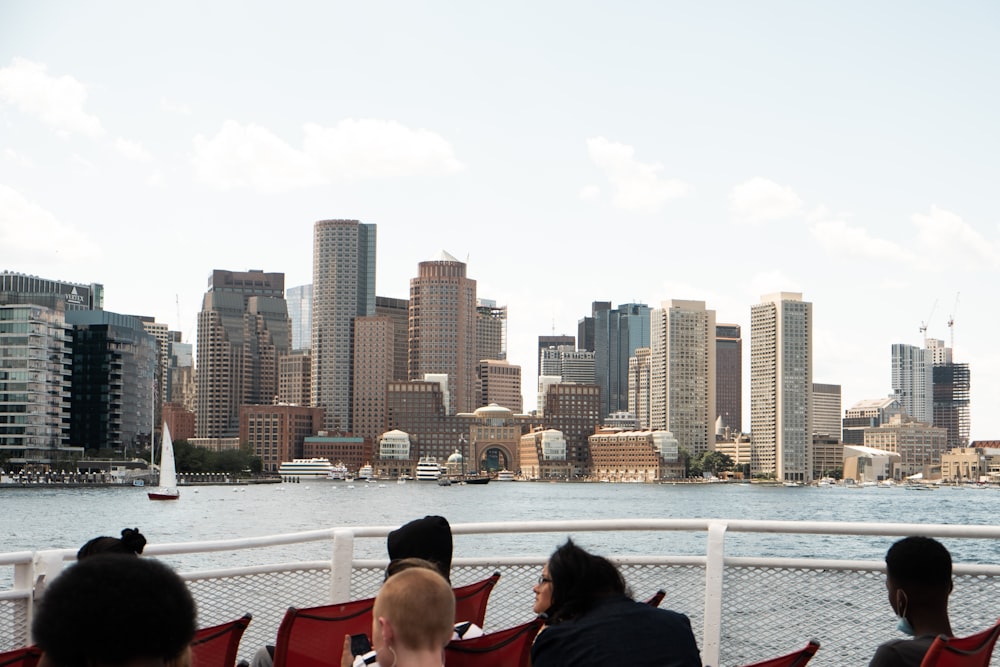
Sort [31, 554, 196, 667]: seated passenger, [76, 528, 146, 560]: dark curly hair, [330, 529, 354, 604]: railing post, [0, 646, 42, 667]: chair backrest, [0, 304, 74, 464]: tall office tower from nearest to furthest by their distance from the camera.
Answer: [31, 554, 196, 667]: seated passenger < [0, 646, 42, 667]: chair backrest < [76, 528, 146, 560]: dark curly hair < [330, 529, 354, 604]: railing post < [0, 304, 74, 464]: tall office tower

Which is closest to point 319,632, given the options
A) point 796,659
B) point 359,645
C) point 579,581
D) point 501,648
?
point 359,645

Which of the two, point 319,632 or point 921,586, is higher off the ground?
point 921,586

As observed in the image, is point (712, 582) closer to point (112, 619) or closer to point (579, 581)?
point (579, 581)

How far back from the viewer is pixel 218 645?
425cm

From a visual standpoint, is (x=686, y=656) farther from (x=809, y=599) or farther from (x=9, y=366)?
(x=9, y=366)

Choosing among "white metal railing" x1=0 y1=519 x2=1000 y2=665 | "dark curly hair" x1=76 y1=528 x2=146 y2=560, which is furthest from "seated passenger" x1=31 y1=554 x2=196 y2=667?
"white metal railing" x1=0 y1=519 x2=1000 y2=665

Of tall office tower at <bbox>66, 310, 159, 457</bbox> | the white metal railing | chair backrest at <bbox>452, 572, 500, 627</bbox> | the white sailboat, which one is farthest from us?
tall office tower at <bbox>66, 310, 159, 457</bbox>

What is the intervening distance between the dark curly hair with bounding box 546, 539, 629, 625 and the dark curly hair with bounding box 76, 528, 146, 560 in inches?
65.2

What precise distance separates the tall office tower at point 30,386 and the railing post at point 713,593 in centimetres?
15428

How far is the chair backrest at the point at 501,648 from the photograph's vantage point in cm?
418

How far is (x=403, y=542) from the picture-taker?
5164mm

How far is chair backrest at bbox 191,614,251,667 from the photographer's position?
13.7ft

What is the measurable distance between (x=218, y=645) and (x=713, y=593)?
3.07 metres

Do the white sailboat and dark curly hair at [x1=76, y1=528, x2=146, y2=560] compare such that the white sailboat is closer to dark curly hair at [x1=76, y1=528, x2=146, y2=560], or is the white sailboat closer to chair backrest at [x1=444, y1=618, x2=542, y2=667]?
dark curly hair at [x1=76, y1=528, x2=146, y2=560]
